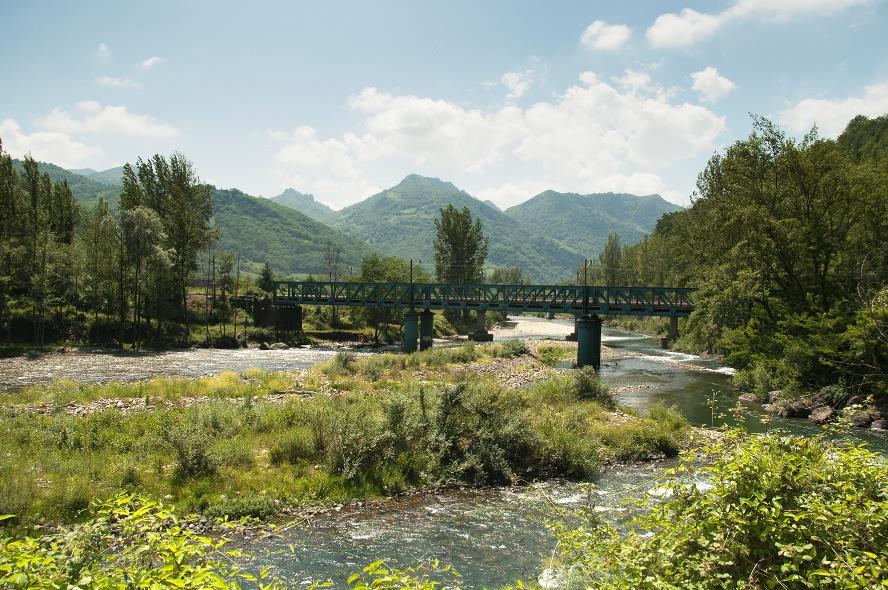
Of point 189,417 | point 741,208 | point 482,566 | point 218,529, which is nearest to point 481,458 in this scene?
point 482,566

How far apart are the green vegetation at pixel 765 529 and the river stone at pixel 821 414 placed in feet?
68.5

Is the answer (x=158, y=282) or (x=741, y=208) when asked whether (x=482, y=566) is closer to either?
(x=741, y=208)

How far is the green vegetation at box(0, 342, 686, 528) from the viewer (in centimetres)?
1436

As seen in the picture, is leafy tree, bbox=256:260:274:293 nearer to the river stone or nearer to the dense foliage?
the dense foliage

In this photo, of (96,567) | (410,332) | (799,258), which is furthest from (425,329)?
(96,567)

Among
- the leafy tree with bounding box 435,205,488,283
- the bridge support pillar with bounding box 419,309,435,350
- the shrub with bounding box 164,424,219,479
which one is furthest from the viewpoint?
the leafy tree with bounding box 435,205,488,283

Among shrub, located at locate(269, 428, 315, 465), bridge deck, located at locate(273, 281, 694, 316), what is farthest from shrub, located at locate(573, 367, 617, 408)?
bridge deck, located at locate(273, 281, 694, 316)

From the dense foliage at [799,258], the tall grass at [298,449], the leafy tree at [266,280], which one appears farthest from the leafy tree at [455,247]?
the tall grass at [298,449]

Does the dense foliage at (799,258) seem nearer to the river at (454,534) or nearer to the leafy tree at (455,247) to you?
the river at (454,534)

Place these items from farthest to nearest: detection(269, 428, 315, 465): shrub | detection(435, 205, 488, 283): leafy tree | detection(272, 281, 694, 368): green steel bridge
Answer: detection(435, 205, 488, 283): leafy tree → detection(272, 281, 694, 368): green steel bridge → detection(269, 428, 315, 465): shrub

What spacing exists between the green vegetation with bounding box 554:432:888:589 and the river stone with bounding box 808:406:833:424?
20892mm

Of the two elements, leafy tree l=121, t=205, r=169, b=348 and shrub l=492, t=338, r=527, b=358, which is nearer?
shrub l=492, t=338, r=527, b=358

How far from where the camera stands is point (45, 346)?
51.9 metres

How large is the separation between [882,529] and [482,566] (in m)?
8.03
